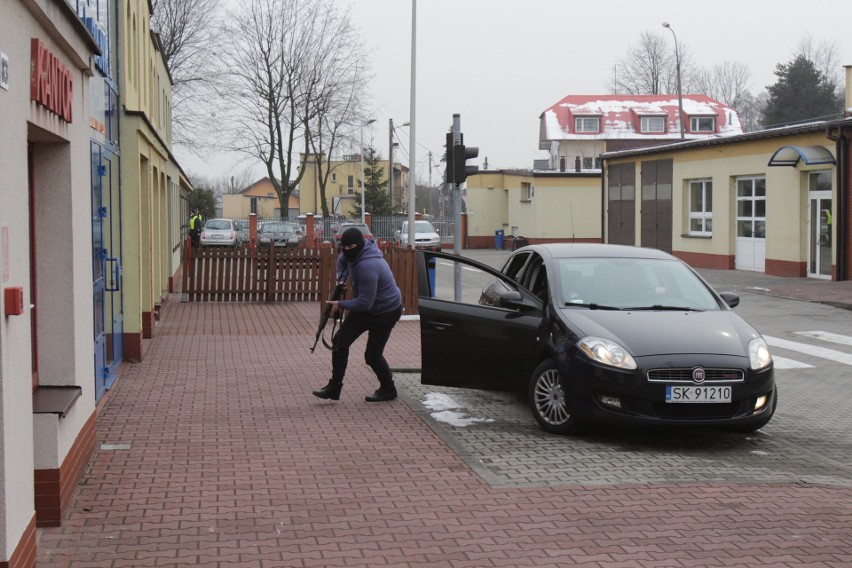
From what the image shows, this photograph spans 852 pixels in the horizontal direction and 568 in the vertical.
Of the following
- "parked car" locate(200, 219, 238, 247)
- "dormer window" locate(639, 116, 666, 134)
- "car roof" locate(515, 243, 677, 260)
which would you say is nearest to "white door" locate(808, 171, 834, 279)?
"car roof" locate(515, 243, 677, 260)

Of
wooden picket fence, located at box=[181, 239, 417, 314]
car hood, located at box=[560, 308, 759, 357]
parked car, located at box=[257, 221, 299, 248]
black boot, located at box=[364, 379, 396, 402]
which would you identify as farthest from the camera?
parked car, located at box=[257, 221, 299, 248]

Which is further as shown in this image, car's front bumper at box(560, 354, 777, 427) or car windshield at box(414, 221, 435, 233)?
car windshield at box(414, 221, 435, 233)

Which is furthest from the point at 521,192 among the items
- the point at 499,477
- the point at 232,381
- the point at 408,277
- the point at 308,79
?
the point at 499,477

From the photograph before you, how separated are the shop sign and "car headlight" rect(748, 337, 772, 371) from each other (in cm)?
517

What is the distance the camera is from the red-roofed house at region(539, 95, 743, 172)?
72438mm

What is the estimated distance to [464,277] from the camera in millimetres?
31062

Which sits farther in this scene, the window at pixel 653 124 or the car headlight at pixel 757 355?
the window at pixel 653 124

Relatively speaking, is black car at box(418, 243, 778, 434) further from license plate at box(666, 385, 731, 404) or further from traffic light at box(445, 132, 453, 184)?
traffic light at box(445, 132, 453, 184)

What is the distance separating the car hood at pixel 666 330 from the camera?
809 cm

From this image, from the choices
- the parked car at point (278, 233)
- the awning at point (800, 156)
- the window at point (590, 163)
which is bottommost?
the parked car at point (278, 233)

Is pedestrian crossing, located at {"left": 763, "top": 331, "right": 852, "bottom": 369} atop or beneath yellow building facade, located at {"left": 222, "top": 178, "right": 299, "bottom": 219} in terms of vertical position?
beneath

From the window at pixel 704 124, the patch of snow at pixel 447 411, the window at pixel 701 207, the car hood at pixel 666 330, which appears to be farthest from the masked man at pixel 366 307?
the window at pixel 704 124

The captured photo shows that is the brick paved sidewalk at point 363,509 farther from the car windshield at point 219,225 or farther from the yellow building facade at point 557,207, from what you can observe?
the car windshield at point 219,225

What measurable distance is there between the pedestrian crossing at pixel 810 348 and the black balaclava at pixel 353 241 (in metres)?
5.86
